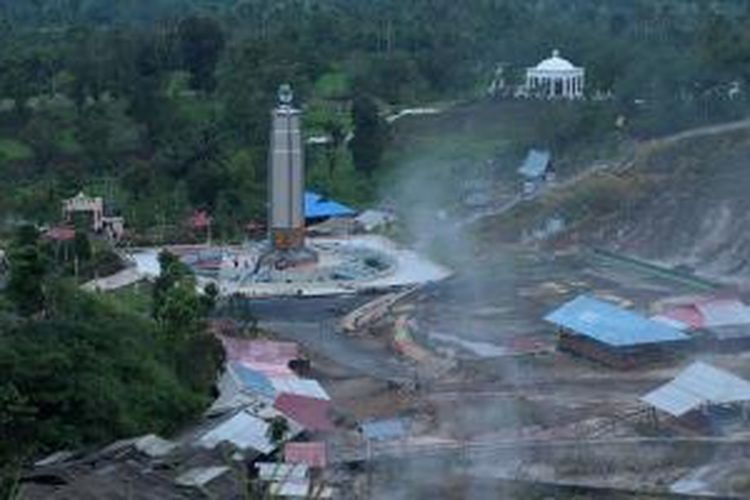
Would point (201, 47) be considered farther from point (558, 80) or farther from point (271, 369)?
point (271, 369)

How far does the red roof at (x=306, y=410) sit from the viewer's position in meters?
22.4

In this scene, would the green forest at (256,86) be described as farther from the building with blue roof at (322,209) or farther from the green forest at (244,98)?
the building with blue roof at (322,209)

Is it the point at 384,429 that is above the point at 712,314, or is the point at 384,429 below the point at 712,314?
below

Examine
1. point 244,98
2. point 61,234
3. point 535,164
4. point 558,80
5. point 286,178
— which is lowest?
point 61,234

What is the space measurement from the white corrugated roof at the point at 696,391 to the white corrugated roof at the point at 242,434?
18.3ft

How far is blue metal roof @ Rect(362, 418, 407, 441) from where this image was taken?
22.7 m

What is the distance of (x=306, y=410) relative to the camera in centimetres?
2286

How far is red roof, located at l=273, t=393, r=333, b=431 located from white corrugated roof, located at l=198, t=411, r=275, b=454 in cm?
91

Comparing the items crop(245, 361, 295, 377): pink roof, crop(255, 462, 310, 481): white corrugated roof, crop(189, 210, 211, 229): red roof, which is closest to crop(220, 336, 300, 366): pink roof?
crop(245, 361, 295, 377): pink roof

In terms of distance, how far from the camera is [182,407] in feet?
71.4

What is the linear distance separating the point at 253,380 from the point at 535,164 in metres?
20.6

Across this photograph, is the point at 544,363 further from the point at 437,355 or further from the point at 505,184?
the point at 505,184

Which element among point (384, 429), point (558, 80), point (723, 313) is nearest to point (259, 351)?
point (384, 429)

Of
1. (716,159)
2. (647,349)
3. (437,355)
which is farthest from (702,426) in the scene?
(716,159)
